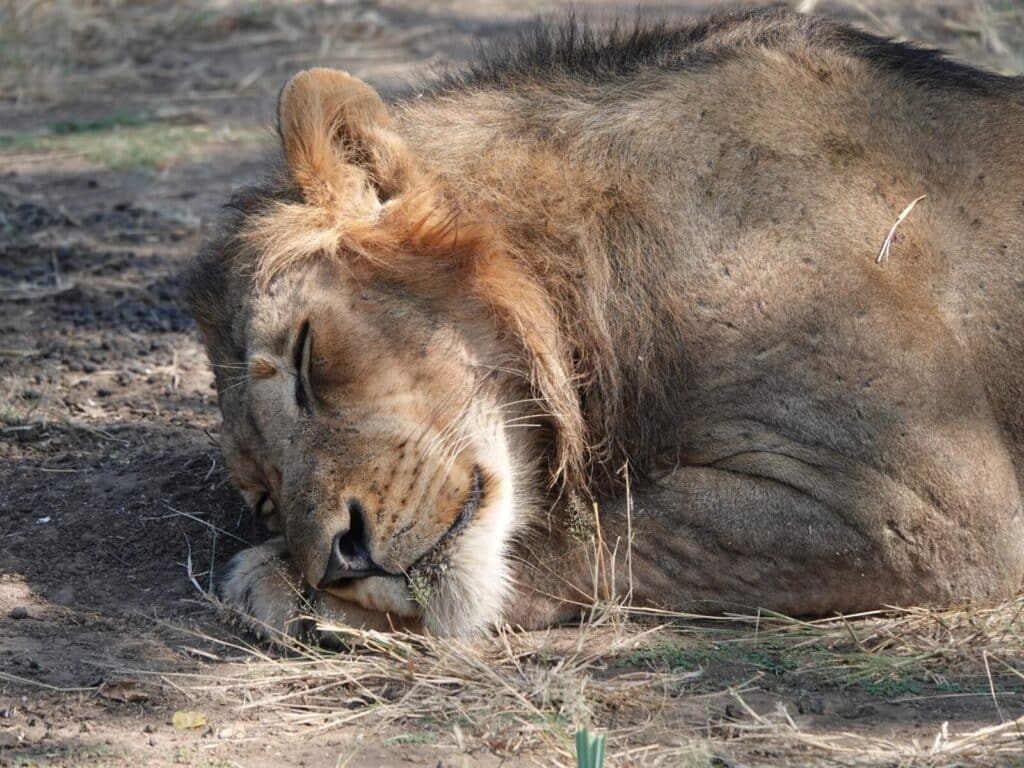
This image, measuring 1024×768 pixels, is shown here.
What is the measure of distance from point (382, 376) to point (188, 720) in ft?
3.05

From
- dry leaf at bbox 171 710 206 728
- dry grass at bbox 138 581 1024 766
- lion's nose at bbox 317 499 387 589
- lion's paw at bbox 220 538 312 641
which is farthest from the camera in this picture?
lion's paw at bbox 220 538 312 641

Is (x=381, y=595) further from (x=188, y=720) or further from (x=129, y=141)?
(x=129, y=141)

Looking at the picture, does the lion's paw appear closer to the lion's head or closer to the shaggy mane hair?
the lion's head

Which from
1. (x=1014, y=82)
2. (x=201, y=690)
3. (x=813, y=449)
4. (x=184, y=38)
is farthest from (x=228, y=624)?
(x=184, y=38)

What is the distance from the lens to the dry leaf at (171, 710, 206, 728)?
3.16 meters

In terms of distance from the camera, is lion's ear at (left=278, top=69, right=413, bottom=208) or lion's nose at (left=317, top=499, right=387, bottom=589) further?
lion's ear at (left=278, top=69, right=413, bottom=208)

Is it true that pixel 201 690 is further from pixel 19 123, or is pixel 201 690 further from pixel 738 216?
pixel 19 123

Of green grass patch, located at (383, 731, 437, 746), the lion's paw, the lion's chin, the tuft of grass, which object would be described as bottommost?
the lion's paw

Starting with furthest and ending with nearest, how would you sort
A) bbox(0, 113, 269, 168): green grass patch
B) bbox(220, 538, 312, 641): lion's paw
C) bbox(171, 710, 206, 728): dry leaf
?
bbox(0, 113, 269, 168): green grass patch < bbox(220, 538, 312, 641): lion's paw < bbox(171, 710, 206, 728): dry leaf

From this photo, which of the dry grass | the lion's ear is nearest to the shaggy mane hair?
the lion's ear

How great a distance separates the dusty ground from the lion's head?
11.4 inches

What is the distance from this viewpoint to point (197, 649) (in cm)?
361

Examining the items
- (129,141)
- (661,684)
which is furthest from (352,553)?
(129,141)

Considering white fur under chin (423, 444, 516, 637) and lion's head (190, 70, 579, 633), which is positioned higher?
lion's head (190, 70, 579, 633)
